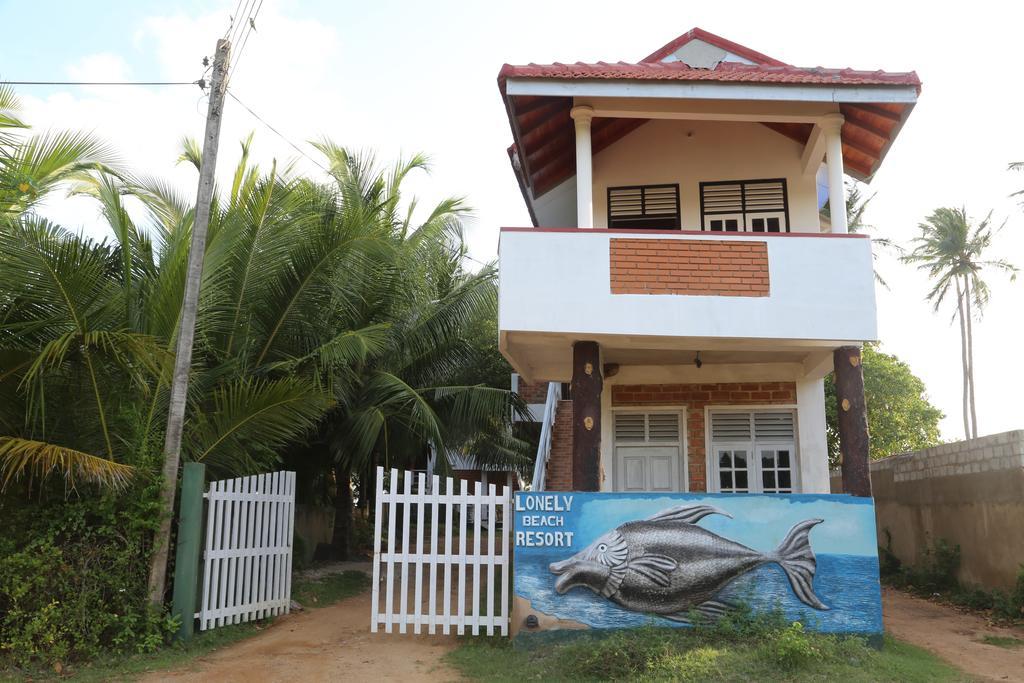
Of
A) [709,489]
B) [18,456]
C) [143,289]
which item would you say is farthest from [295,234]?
[709,489]

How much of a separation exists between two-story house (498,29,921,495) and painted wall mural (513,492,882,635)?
2.75 ft

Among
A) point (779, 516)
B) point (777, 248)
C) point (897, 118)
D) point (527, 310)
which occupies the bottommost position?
point (779, 516)

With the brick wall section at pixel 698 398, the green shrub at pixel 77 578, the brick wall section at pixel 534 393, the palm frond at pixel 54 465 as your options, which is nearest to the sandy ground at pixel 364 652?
the green shrub at pixel 77 578

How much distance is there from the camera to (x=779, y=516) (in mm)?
8469

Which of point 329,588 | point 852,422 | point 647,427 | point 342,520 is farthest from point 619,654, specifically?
point 342,520

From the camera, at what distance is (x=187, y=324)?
8734 mm

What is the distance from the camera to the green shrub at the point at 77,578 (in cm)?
763

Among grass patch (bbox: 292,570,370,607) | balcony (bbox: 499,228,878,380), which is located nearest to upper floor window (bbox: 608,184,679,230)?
balcony (bbox: 499,228,878,380)

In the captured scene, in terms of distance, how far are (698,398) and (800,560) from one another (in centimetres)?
389

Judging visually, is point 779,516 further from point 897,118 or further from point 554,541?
point 897,118

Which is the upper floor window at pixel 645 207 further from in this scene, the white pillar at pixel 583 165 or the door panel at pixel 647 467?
the door panel at pixel 647 467

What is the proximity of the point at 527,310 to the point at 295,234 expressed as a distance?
3.83 metres

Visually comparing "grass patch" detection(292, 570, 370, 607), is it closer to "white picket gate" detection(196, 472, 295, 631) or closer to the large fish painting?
"white picket gate" detection(196, 472, 295, 631)

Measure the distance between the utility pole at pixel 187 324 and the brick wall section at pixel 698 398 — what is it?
5.97 metres
